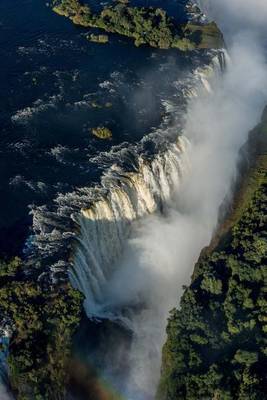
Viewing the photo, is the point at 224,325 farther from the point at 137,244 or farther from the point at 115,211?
the point at 115,211

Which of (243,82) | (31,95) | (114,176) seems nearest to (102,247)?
(114,176)

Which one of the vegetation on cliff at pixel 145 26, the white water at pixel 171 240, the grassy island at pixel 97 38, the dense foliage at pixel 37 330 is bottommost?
the dense foliage at pixel 37 330

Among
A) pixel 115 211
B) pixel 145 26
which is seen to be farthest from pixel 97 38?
pixel 115 211

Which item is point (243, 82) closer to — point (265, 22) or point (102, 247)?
point (265, 22)

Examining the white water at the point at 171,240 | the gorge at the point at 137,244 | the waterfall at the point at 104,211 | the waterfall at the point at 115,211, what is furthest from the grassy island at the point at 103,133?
the white water at the point at 171,240

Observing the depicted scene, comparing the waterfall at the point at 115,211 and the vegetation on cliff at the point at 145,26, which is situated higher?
the vegetation on cliff at the point at 145,26

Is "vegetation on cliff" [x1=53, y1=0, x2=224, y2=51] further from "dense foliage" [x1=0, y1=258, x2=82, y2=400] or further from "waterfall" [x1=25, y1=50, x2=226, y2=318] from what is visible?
"dense foliage" [x1=0, y1=258, x2=82, y2=400]

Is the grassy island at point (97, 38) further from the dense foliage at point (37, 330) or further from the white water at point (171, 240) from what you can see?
the dense foliage at point (37, 330)
